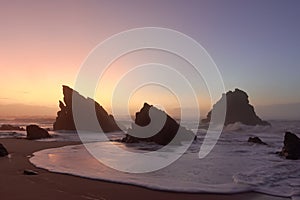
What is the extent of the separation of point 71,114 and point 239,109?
32.5 m

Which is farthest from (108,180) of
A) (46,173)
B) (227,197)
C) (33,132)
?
(33,132)

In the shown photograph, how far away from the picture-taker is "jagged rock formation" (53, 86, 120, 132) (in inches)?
2331

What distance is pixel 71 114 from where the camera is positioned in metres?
62.4

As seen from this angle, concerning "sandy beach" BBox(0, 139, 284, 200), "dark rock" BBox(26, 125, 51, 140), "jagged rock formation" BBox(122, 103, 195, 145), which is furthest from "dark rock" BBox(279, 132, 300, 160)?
"dark rock" BBox(26, 125, 51, 140)

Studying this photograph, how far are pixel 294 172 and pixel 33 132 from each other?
2956 cm

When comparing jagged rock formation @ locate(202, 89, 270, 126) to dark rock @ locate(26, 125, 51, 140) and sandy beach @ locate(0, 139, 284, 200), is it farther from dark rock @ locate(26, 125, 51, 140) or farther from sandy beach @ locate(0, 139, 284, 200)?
sandy beach @ locate(0, 139, 284, 200)

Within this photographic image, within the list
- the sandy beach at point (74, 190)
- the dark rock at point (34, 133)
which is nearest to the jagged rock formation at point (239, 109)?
the dark rock at point (34, 133)

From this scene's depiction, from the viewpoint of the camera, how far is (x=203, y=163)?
1616cm

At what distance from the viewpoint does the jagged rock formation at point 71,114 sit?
5922 centimetres

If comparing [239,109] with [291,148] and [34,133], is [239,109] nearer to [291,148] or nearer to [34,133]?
[34,133]

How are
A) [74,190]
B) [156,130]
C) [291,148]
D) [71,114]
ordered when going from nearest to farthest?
1. [74,190]
2. [291,148]
3. [156,130]
4. [71,114]

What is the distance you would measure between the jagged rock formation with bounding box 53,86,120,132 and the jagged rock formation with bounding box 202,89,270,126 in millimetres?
22215

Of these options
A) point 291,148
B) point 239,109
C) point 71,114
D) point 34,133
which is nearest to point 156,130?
point 34,133

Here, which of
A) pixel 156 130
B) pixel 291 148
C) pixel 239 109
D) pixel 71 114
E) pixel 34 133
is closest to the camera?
pixel 291 148
